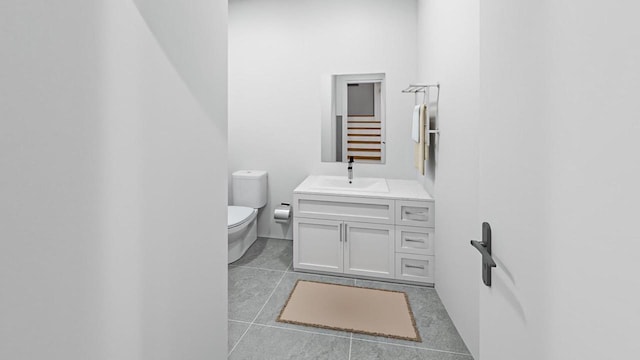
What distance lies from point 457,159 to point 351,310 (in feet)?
4.01

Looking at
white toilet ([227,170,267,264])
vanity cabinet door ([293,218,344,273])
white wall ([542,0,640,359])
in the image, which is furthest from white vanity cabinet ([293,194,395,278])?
white wall ([542,0,640,359])

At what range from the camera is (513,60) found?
0.72 meters

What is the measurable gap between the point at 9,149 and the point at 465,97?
184 centimetres

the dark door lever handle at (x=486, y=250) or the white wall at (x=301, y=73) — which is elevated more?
the white wall at (x=301, y=73)

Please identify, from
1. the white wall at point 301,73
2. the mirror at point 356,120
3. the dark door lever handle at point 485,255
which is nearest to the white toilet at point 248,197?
the white wall at point 301,73

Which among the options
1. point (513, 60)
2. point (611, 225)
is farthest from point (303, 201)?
point (611, 225)

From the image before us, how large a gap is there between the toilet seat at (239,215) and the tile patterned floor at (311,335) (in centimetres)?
47

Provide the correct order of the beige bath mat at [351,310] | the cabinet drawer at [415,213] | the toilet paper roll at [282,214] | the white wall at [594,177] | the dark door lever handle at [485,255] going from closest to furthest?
the white wall at [594,177] → the dark door lever handle at [485,255] → the beige bath mat at [351,310] → the cabinet drawer at [415,213] → the toilet paper roll at [282,214]

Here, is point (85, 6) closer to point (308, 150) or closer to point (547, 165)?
point (547, 165)

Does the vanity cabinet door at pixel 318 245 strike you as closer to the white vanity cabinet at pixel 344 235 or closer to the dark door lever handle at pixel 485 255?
the white vanity cabinet at pixel 344 235

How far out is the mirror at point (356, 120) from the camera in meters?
3.13

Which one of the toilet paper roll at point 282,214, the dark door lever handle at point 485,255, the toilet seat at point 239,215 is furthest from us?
the toilet paper roll at point 282,214

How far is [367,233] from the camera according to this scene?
2586mm

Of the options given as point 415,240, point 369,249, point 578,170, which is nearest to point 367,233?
point 369,249
